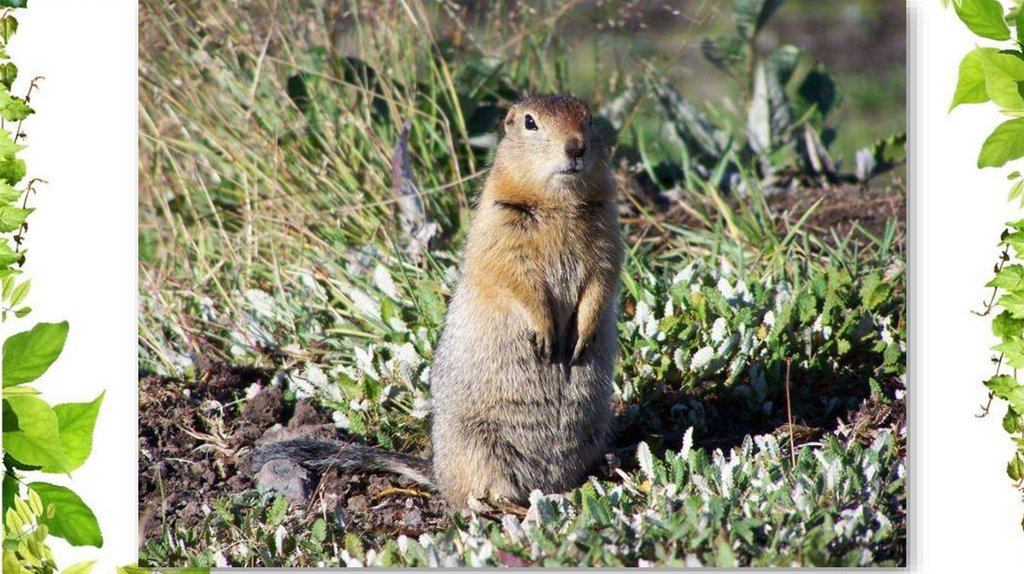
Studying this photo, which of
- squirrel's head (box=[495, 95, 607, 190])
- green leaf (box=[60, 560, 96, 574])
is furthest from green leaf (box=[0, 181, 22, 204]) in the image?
squirrel's head (box=[495, 95, 607, 190])

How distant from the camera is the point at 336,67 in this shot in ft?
20.6

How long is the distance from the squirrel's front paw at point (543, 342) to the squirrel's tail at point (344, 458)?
2.14 ft

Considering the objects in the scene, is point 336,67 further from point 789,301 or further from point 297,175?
point 789,301

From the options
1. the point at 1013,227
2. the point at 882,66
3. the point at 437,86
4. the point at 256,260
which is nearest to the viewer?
the point at 1013,227

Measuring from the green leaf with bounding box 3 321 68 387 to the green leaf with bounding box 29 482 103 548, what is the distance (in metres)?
0.32

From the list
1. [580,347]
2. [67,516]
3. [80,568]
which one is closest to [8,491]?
[67,516]

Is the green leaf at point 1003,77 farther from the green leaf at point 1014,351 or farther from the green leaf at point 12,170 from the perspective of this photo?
the green leaf at point 12,170

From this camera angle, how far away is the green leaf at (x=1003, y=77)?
3.63 metres

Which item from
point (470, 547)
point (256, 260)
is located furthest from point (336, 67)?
point (470, 547)

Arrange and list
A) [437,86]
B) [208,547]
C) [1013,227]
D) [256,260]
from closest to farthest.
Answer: [1013,227] → [208,547] → [256,260] → [437,86]

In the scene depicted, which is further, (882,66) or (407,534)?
(882,66)

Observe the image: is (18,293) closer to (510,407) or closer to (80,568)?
(80,568)

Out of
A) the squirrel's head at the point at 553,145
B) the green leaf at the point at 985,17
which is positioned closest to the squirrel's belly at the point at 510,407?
the squirrel's head at the point at 553,145

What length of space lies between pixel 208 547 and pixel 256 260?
204 centimetres
